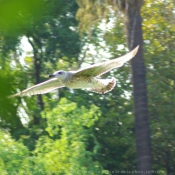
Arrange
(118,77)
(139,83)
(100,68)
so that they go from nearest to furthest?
(100,68), (139,83), (118,77)

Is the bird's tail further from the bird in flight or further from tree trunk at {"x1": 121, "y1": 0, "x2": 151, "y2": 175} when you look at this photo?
tree trunk at {"x1": 121, "y1": 0, "x2": 151, "y2": 175}

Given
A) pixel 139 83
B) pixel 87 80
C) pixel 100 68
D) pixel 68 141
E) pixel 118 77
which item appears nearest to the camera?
pixel 100 68

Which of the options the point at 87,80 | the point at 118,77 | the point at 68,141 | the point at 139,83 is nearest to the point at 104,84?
the point at 87,80

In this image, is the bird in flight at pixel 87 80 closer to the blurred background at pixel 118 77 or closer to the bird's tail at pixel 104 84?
the bird's tail at pixel 104 84

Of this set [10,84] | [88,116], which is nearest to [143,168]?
[88,116]

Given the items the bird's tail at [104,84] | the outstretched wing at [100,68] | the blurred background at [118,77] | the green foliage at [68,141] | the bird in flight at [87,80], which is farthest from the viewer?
the blurred background at [118,77]

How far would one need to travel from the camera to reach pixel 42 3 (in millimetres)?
1125

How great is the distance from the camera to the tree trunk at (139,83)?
10.1 meters

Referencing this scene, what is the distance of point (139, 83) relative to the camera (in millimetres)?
10188

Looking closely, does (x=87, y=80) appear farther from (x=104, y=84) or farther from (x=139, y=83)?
(x=139, y=83)

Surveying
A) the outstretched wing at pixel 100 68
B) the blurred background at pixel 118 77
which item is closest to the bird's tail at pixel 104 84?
the outstretched wing at pixel 100 68

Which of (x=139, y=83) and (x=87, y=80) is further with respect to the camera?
(x=139, y=83)

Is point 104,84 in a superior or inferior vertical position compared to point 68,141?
inferior

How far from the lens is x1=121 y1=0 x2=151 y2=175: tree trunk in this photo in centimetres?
1015
